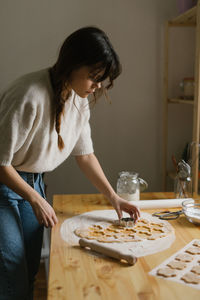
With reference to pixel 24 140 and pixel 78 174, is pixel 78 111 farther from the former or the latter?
pixel 78 174

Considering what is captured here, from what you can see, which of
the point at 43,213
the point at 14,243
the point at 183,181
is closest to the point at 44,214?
the point at 43,213

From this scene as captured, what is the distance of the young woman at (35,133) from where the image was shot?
118 cm

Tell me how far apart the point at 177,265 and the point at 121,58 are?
1686 mm

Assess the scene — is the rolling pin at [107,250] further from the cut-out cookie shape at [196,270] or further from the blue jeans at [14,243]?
the blue jeans at [14,243]

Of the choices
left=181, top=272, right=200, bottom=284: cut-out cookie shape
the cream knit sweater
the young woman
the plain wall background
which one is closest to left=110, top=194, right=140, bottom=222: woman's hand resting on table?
the young woman

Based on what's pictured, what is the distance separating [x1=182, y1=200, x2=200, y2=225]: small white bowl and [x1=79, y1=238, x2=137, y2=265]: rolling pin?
1.23ft

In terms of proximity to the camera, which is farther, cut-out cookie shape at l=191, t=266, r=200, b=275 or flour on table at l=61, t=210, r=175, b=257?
flour on table at l=61, t=210, r=175, b=257

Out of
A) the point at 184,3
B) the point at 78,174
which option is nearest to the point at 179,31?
the point at 184,3

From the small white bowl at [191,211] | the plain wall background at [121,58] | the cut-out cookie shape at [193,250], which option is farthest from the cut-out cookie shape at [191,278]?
the plain wall background at [121,58]

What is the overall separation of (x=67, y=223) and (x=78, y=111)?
0.43 metres

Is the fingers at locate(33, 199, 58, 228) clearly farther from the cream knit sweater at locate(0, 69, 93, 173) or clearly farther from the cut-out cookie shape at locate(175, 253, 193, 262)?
the cut-out cookie shape at locate(175, 253, 193, 262)

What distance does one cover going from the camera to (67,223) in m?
1.27

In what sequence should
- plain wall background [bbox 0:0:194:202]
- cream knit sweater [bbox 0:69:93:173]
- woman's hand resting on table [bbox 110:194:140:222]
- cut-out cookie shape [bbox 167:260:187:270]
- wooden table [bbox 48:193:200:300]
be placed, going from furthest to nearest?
plain wall background [bbox 0:0:194:202], woman's hand resting on table [bbox 110:194:140:222], cream knit sweater [bbox 0:69:93:173], cut-out cookie shape [bbox 167:260:187:270], wooden table [bbox 48:193:200:300]

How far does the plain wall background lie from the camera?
228cm
